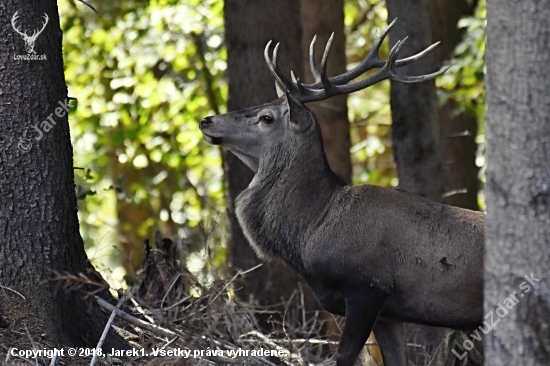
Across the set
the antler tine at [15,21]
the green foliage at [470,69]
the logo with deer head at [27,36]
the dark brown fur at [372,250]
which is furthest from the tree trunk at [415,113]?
the antler tine at [15,21]

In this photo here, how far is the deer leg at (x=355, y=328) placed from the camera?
5.80m

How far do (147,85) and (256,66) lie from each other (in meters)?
3.76

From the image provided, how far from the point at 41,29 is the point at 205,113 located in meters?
7.74

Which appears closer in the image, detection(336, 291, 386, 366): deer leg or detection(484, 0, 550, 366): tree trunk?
detection(484, 0, 550, 366): tree trunk

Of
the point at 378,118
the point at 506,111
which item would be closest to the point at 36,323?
the point at 506,111

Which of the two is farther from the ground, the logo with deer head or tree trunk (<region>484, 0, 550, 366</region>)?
the logo with deer head

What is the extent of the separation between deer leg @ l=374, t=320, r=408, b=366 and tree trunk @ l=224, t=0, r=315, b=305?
307cm

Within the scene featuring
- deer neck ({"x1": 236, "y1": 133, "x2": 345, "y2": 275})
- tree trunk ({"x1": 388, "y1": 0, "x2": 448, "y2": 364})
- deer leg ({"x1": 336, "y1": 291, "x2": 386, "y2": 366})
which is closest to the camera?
deer leg ({"x1": 336, "y1": 291, "x2": 386, "y2": 366})

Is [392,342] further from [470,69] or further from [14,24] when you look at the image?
[470,69]

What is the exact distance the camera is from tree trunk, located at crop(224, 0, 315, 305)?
31.2 feet

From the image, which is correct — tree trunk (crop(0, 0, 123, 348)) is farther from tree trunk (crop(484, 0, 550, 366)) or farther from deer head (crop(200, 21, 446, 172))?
tree trunk (crop(484, 0, 550, 366))

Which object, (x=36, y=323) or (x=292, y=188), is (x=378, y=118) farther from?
(x=36, y=323)

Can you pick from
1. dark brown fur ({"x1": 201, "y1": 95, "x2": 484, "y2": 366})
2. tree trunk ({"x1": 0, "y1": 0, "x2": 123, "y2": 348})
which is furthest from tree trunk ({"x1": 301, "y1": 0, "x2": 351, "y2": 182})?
tree trunk ({"x1": 0, "y1": 0, "x2": 123, "y2": 348})

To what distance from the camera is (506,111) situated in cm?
427
